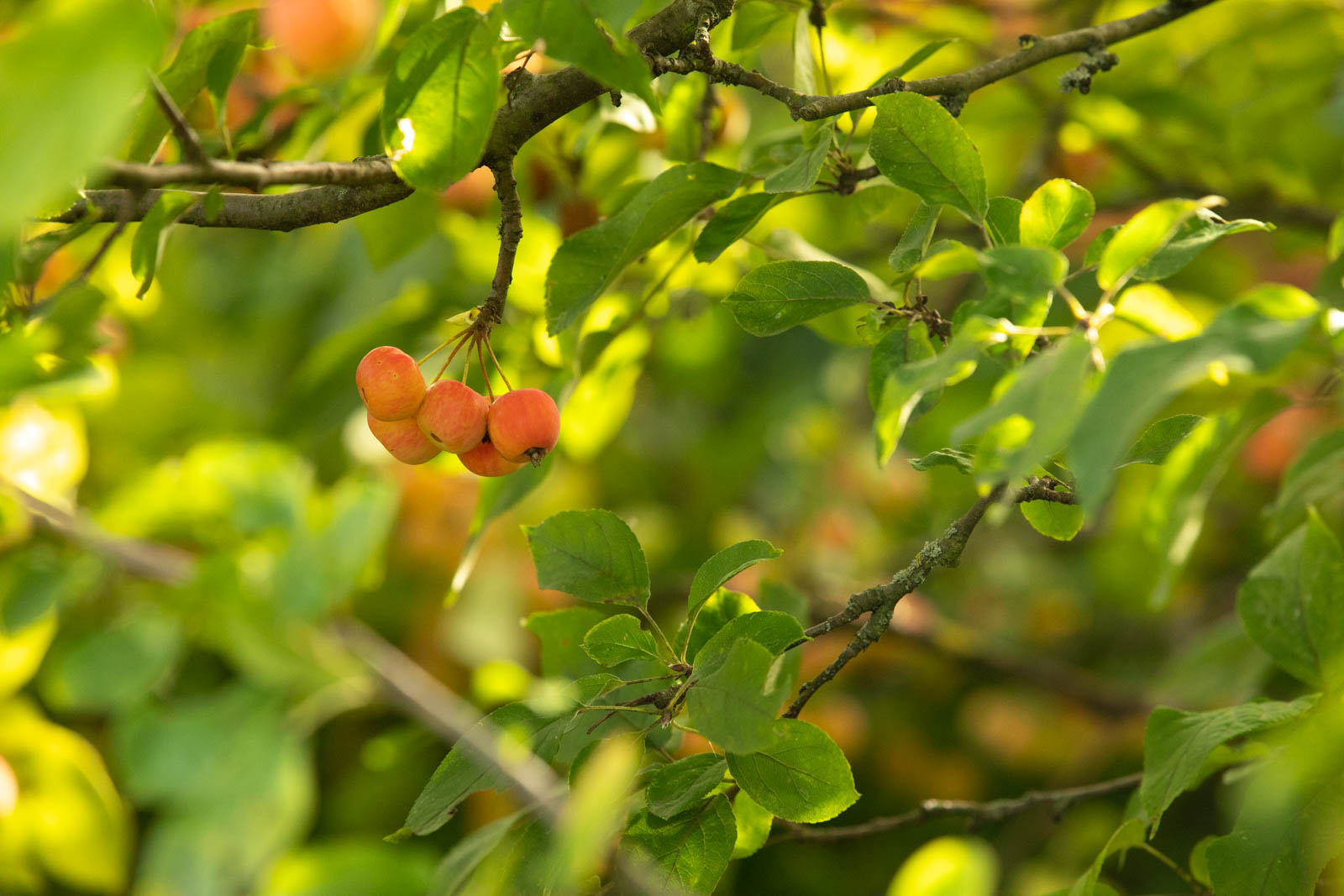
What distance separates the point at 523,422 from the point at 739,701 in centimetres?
22

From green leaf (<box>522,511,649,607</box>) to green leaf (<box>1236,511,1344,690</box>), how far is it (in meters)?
0.39

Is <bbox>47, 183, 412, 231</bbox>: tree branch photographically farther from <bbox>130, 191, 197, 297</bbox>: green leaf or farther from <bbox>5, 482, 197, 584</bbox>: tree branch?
<bbox>5, 482, 197, 584</bbox>: tree branch

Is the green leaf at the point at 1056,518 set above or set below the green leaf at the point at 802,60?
below

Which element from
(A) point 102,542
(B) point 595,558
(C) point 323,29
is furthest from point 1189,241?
(A) point 102,542

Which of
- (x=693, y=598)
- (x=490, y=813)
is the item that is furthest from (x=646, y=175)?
(x=490, y=813)

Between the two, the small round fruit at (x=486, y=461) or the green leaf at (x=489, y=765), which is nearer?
the green leaf at (x=489, y=765)

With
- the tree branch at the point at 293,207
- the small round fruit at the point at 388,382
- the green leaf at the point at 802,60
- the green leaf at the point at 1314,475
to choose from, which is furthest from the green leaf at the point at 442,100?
the green leaf at the point at 1314,475

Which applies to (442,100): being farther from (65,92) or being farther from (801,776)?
(801,776)

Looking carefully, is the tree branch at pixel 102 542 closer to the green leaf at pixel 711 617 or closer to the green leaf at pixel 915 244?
the green leaf at pixel 711 617

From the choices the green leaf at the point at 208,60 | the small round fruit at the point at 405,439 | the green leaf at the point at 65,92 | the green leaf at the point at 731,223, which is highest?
the green leaf at the point at 65,92

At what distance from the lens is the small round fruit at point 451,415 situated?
2.01 ft

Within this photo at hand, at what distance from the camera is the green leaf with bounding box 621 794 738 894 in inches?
21.7

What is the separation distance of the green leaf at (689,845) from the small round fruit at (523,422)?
0.72 ft

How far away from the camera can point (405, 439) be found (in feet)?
2.09
